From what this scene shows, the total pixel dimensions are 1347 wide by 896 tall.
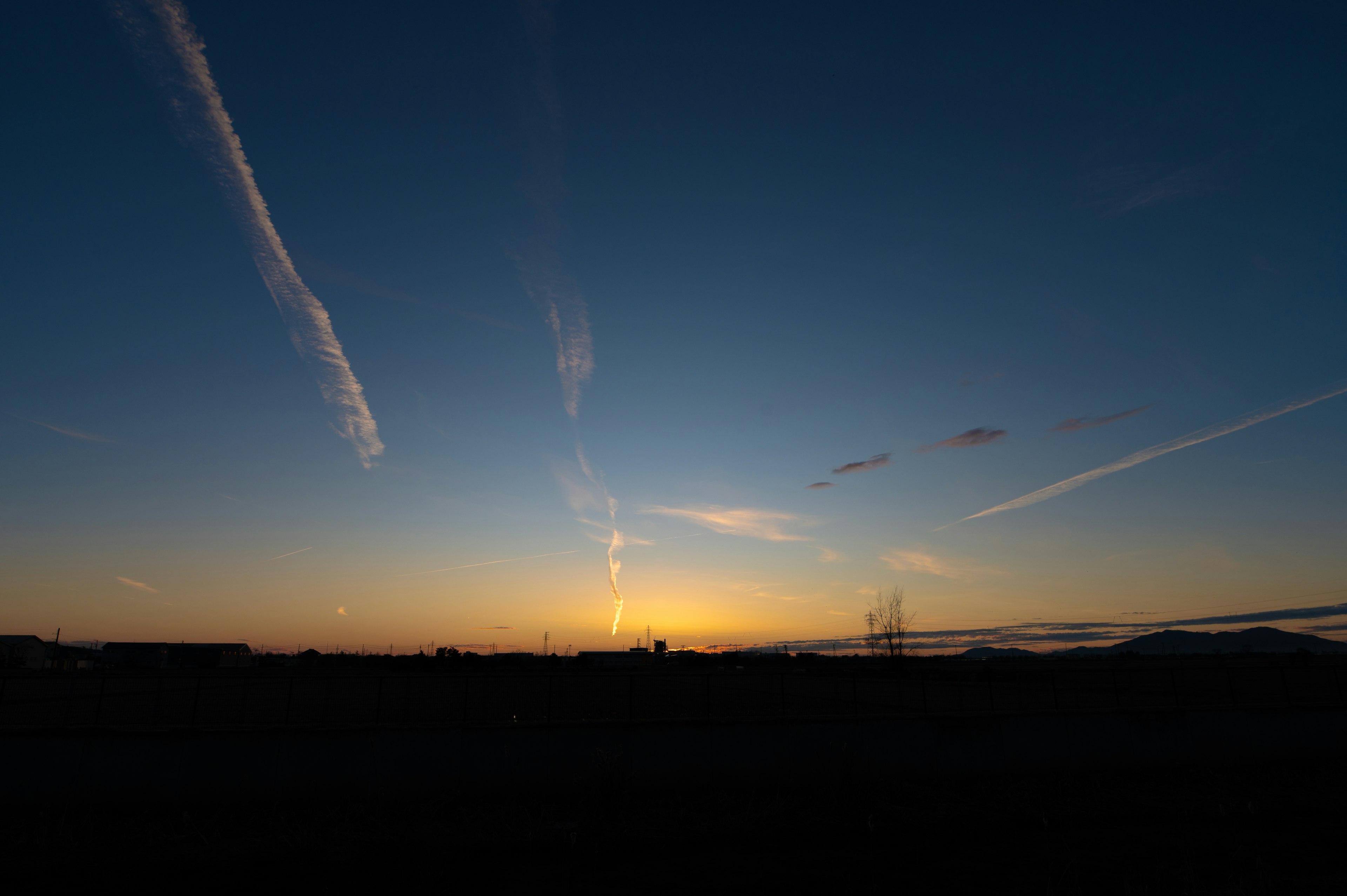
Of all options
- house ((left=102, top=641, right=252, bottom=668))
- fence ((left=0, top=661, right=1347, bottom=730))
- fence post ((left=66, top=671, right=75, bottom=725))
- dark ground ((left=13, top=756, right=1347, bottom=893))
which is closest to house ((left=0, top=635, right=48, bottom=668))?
house ((left=102, top=641, right=252, bottom=668))

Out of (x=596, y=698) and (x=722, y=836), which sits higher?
(x=596, y=698)

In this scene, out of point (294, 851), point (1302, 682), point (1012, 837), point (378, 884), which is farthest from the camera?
point (1302, 682)

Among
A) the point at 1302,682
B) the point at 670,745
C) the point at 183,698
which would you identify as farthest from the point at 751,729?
the point at 1302,682

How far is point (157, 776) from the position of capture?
17141mm

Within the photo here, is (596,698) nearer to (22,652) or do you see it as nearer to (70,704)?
(70,704)

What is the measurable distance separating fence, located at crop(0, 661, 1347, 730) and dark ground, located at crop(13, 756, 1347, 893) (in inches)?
71.8

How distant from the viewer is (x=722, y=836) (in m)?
15.7

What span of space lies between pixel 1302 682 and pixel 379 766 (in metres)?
72.1

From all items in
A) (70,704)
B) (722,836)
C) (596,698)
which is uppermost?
(70,704)

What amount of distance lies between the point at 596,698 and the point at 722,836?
→ 1706 inches

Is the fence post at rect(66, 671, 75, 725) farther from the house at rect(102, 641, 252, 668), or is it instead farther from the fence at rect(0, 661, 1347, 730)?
the house at rect(102, 641, 252, 668)

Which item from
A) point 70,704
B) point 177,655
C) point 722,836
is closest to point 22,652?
point 177,655

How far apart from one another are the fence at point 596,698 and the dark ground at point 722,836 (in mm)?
1823

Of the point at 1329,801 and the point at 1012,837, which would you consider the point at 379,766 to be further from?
the point at 1329,801
